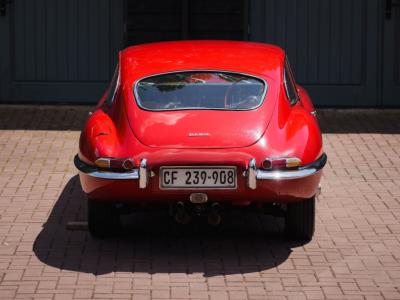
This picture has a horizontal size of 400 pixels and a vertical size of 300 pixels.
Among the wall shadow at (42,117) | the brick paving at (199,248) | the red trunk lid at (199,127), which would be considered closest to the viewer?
the brick paving at (199,248)

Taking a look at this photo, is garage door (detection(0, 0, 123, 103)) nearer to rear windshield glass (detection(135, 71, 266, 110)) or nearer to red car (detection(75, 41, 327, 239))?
red car (detection(75, 41, 327, 239))

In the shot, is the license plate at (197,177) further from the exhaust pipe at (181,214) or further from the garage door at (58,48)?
the garage door at (58,48)

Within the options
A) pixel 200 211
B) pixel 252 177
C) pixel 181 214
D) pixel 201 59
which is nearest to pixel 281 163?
pixel 252 177

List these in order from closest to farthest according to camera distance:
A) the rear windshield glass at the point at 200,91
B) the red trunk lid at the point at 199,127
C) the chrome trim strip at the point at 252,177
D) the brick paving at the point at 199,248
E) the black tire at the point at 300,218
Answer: the brick paving at the point at 199,248
the chrome trim strip at the point at 252,177
the red trunk lid at the point at 199,127
the black tire at the point at 300,218
the rear windshield glass at the point at 200,91

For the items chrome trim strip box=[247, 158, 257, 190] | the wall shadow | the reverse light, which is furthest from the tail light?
the wall shadow

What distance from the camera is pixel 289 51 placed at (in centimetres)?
1384

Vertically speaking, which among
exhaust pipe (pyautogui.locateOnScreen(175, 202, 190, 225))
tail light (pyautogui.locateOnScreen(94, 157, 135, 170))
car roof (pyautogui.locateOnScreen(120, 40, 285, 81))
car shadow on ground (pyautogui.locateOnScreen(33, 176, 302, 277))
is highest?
car roof (pyautogui.locateOnScreen(120, 40, 285, 81))

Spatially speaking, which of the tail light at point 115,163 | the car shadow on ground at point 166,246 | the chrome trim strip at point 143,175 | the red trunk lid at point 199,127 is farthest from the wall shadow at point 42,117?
the chrome trim strip at point 143,175

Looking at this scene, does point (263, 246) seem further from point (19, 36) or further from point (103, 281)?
point (19, 36)

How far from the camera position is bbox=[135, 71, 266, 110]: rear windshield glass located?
8.14 m

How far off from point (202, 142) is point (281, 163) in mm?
577

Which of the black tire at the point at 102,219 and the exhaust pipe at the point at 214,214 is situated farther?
the black tire at the point at 102,219

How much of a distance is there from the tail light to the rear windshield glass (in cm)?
68

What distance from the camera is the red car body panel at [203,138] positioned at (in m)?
7.48
